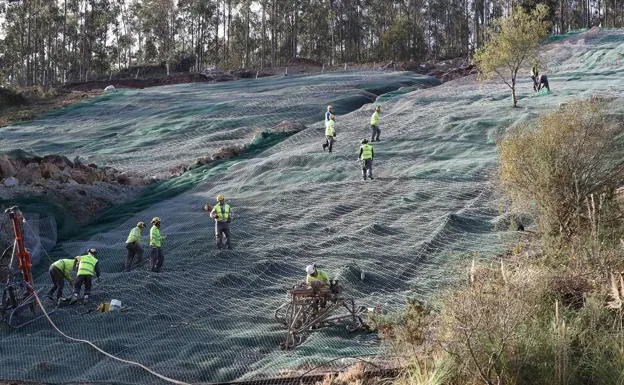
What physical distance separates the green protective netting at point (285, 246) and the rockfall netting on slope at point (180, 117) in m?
1.73

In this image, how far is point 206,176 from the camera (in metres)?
21.8

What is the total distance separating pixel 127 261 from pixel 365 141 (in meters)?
6.73

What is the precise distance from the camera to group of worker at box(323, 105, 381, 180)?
18.4 meters

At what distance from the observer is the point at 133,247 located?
14.5m

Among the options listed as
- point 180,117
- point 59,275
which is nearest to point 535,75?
point 180,117

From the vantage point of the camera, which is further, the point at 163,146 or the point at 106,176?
the point at 163,146

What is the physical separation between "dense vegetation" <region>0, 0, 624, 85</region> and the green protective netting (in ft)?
125

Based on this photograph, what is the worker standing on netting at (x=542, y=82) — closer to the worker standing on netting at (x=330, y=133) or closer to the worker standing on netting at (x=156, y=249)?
the worker standing on netting at (x=330, y=133)

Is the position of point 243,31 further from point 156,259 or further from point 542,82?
point 156,259

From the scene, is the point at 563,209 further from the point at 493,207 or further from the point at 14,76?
the point at 14,76

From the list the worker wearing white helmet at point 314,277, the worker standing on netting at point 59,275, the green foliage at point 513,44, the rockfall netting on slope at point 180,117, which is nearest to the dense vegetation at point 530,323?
the worker wearing white helmet at point 314,277

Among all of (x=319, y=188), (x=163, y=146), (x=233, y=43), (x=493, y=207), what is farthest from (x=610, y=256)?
(x=233, y=43)

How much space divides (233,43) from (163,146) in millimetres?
47522

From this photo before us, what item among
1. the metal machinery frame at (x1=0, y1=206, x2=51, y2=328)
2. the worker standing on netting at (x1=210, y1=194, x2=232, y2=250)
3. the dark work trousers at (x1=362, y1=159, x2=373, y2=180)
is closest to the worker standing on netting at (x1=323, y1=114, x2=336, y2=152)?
the dark work trousers at (x1=362, y1=159, x2=373, y2=180)
